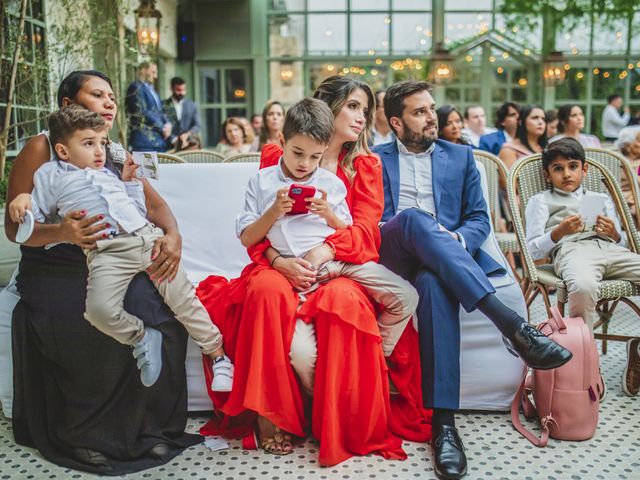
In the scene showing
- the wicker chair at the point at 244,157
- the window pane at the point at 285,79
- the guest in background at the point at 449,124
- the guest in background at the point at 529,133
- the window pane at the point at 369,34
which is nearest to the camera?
the wicker chair at the point at 244,157

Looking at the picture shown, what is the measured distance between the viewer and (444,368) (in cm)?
230

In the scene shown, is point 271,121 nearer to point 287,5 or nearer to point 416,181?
point 416,181

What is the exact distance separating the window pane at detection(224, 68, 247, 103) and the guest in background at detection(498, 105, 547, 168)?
8.30m

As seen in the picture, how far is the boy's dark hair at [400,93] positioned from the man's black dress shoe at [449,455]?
1.48m

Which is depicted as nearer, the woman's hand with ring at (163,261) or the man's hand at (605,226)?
the woman's hand with ring at (163,261)

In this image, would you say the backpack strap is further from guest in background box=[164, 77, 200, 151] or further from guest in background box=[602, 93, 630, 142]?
guest in background box=[602, 93, 630, 142]

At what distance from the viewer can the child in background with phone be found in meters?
2.33

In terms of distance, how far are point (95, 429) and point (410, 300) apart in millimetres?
1259

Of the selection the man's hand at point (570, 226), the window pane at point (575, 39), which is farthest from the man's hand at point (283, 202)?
the window pane at point (575, 39)

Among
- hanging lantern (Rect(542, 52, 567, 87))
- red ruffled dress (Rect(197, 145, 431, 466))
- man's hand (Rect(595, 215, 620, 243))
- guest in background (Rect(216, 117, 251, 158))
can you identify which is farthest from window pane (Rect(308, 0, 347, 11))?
red ruffled dress (Rect(197, 145, 431, 466))

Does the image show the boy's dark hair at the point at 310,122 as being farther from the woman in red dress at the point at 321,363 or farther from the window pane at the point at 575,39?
the window pane at the point at 575,39

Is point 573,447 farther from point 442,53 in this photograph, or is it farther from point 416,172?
point 442,53

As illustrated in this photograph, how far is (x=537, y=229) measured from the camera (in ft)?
10.3

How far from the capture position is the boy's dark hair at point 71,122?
213 centimetres
